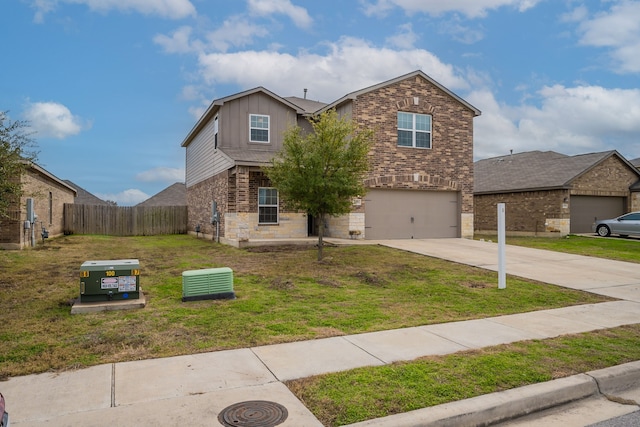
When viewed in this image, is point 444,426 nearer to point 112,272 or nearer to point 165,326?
point 165,326

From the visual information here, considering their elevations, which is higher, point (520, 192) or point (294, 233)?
point (520, 192)

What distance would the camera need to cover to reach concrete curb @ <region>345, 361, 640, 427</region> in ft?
13.0

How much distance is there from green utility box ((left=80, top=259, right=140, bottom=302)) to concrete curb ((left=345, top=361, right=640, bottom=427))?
18.1 feet

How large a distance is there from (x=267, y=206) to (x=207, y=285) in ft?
Answer: 36.0

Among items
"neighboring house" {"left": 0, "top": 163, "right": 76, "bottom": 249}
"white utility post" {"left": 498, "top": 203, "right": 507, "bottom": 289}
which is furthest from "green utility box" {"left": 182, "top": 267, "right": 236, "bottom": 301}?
"white utility post" {"left": 498, "top": 203, "right": 507, "bottom": 289}

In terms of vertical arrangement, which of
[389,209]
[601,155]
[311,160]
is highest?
[601,155]

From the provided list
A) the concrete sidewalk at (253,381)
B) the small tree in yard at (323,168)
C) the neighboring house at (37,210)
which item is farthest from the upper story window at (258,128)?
the concrete sidewalk at (253,381)

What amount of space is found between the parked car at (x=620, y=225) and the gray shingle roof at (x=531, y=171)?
10.3 ft

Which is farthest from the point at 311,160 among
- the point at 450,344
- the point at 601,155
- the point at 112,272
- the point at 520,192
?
the point at 601,155

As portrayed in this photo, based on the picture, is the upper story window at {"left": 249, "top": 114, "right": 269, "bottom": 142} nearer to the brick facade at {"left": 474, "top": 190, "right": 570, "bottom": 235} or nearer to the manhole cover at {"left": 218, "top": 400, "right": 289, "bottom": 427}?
the brick facade at {"left": 474, "top": 190, "right": 570, "bottom": 235}

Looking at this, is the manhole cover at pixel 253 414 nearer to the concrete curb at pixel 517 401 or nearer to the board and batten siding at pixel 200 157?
the concrete curb at pixel 517 401

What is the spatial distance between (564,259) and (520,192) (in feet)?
42.8

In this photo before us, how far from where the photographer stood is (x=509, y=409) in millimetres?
4352

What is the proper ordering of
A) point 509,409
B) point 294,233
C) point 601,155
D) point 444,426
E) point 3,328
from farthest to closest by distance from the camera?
point 601,155
point 294,233
point 3,328
point 509,409
point 444,426
